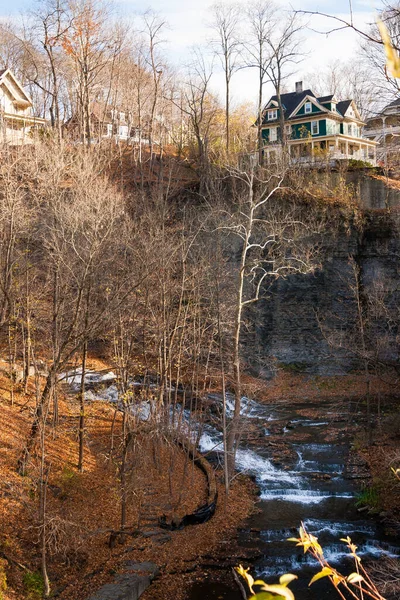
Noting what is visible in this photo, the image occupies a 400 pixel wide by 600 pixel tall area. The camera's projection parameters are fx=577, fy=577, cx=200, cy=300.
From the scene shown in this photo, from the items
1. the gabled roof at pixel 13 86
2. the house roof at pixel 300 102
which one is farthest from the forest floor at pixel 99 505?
the house roof at pixel 300 102

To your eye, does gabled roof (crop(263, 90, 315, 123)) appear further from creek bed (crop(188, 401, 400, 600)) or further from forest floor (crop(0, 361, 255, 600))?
forest floor (crop(0, 361, 255, 600))

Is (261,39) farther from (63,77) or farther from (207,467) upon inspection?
(207,467)

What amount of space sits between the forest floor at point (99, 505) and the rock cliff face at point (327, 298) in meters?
9.66

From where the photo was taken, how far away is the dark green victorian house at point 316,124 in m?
46.0

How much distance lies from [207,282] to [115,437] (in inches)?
301

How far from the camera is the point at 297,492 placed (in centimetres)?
1855

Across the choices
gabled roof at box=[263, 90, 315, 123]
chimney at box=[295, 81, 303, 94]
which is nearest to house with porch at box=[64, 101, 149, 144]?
gabled roof at box=[263, 90, 315, 123]

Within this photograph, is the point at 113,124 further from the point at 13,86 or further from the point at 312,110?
the point at 312,110

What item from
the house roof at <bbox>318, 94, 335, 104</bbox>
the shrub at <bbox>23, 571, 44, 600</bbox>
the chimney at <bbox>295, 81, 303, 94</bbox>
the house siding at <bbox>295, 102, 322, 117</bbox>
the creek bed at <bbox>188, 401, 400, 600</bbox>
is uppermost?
the chimney at <bbox>295, 81, 303, 94</bbox>

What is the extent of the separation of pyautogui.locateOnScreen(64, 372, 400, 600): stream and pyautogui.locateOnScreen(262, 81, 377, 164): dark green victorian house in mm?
25397

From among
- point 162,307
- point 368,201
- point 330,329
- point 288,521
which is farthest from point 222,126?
point 288,521

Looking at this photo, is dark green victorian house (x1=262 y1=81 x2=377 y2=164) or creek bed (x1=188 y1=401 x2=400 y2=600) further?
dark green victorian house (x1=262 y1=81 x2=377 y2=164)

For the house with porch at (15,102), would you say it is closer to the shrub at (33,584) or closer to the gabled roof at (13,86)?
the gabled roof at (13,86)

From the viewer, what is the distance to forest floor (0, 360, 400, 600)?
13508 mm
